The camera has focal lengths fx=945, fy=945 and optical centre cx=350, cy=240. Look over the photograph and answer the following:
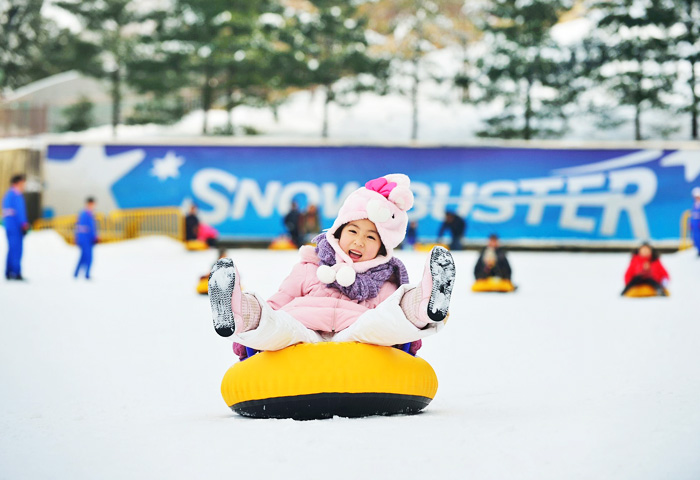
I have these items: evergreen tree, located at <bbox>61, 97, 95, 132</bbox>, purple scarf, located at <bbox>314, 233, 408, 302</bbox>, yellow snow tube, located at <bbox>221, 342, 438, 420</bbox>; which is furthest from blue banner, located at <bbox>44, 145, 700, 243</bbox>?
yellow snow tube, located at <bbox>221, 342, 438, 420</bbox>

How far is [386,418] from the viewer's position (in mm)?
4500

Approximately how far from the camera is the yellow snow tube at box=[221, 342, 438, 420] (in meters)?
4.46

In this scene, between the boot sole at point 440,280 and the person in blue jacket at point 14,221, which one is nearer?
the boot sole at point 440,280

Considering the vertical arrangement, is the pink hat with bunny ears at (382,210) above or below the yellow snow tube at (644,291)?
above

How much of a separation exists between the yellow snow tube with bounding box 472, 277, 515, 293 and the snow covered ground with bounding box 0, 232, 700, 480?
0.50 metres

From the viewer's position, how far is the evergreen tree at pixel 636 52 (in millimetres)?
30344

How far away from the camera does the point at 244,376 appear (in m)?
4.73

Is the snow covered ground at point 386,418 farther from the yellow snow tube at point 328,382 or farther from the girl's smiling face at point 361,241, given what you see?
the girl's smiling face at point 361,241

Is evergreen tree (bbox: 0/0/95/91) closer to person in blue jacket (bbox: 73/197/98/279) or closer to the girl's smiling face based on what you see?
person in blue jacket (bbox: 73/197/98/279)

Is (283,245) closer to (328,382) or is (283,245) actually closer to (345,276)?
(345,276)

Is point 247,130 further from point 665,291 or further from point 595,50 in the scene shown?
point 665,291

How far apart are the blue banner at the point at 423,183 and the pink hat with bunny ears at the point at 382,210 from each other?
19152mm

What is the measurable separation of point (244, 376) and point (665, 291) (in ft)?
30.6

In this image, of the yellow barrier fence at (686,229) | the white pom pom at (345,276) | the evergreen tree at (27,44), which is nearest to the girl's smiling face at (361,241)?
the white pom pom at (345,276)
